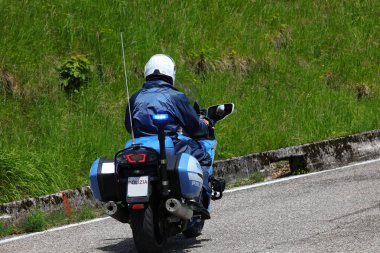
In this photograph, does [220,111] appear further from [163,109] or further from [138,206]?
[138,206]

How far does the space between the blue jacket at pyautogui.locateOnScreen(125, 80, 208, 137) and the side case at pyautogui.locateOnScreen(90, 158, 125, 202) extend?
522 millimetres

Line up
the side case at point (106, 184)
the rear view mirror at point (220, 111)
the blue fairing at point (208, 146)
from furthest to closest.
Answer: the rear view mirror at point (220, 111), the blue fairing at point (208, 146), the side case at point (106, 184)

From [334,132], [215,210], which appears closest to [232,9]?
[334,132]

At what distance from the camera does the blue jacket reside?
727 centimetres

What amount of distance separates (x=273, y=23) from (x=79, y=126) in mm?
7884

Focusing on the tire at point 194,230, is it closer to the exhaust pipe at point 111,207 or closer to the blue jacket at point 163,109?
the blue jacket at point 163,109

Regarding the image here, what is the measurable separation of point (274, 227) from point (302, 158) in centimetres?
466

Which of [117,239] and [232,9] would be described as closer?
[117,239]

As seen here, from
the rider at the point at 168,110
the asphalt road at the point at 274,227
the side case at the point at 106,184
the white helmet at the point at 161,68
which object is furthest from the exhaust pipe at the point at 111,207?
the white helmet at the point at 161,68

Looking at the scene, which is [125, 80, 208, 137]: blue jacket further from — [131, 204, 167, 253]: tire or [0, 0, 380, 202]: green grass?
[131, 204, 167, 253]: tire

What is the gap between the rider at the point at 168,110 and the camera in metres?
7.27

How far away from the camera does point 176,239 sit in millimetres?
8016

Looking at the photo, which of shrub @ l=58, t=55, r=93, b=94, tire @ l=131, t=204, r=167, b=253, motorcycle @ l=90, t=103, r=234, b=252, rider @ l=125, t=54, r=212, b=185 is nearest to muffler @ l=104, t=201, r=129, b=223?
motorcycle @ l=90, t=103, r=234, b=252

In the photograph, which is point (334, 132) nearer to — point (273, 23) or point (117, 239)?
point (273, 23)
